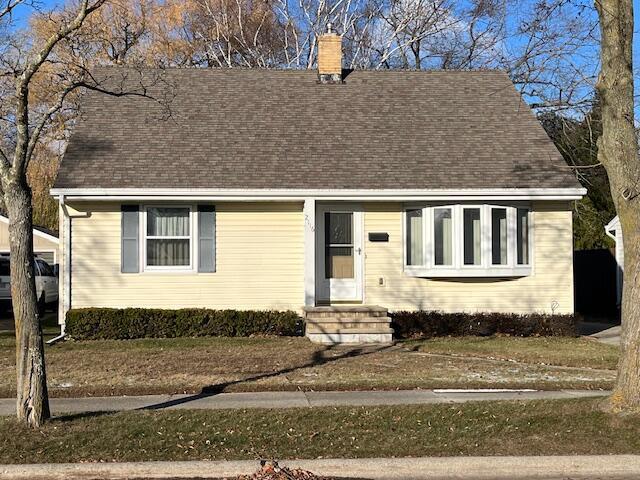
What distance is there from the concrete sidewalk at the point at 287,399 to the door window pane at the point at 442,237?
267 inches

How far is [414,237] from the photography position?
17609mm

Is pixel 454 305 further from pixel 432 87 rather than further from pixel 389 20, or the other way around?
pixel 389 20

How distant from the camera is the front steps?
15766mm

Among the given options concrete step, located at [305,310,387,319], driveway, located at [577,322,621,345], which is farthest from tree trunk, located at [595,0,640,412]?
driveway, located at [577,322,621,345]

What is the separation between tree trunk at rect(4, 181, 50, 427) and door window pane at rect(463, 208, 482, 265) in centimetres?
1102

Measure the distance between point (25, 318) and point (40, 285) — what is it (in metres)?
16.0

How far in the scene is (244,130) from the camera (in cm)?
1862

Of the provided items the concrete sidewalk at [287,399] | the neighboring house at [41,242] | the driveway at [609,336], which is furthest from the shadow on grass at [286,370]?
the neighboring house at [41,242]

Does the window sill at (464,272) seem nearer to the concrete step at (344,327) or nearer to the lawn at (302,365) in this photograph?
the lawn at (302,365)

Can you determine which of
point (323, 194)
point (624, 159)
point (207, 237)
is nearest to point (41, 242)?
point (207, 237)

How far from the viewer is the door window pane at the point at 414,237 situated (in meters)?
17.5

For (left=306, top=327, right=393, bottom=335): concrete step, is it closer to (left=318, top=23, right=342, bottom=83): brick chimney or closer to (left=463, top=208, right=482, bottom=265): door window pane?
(left=463, top=208, right=482, bottom=265): door window pane

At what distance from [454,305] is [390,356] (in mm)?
4229

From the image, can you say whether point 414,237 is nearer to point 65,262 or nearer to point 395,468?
point 65,262
